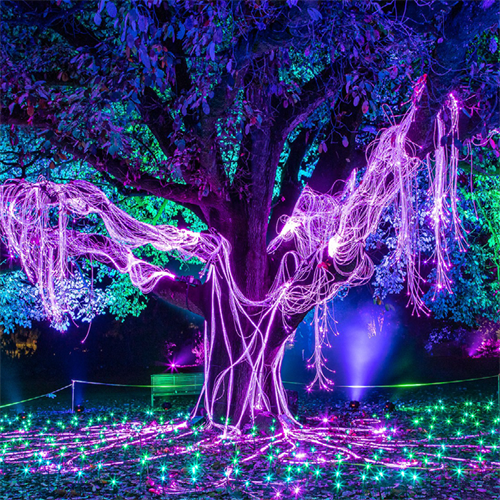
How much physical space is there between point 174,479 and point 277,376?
10.8 ft

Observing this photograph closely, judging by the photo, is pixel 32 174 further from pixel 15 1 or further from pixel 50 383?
pixel 50 383

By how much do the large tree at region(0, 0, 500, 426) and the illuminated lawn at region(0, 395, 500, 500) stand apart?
46.3 inches

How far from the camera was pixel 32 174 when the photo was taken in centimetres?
988

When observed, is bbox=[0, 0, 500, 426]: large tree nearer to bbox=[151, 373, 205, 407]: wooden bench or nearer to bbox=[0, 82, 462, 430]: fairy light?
bbox=[0, 82, 462, 430]: fairy light

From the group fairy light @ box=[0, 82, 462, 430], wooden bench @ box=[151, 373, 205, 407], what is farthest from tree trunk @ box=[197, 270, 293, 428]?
wooden bench @ box=[151, 373, 205, 407]

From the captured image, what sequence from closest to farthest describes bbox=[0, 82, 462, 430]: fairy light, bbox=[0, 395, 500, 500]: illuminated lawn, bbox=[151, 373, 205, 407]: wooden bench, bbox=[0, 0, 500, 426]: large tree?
bbox=[0, 395, 500, 500]: illuminated lawn
bbox=[0, 0, 500, 426]: large tree
bbox=[0, 82, 462, 430]: fairy light
bbox=[151, 373, 205, 407]: wooden bench

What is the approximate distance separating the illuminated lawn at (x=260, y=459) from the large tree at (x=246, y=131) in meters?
1.18

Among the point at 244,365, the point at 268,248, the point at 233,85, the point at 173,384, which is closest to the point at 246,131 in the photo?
the point at 233,85

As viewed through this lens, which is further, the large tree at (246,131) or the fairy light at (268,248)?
the fairy light at (268,248)

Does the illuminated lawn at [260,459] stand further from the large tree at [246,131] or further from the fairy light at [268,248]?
the large tree at [246,131]

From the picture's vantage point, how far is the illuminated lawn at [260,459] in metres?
5.14

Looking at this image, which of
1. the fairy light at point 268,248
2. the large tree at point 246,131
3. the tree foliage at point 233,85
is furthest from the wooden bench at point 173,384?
the tree foliage at point 233,85

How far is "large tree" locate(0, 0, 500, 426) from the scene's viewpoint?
18.0 feet

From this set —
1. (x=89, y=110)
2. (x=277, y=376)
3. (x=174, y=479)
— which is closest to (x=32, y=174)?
(x=89, y=110)
